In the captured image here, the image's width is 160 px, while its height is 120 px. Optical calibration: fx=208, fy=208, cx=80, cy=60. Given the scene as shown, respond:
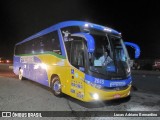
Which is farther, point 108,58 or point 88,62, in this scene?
point 108,58

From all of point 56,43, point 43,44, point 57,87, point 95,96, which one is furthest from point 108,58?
point 43,44

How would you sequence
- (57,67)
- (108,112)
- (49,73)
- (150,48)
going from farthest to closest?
(150,48) < (49,73) < (57,67) < (108,112)

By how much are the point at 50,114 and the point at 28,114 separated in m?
0.68

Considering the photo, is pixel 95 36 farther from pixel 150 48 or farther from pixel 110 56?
pixel 150 48

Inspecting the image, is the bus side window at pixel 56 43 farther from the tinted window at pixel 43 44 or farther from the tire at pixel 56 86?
the tire at pixel 56 86

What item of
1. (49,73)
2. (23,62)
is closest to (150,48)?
(23,62)

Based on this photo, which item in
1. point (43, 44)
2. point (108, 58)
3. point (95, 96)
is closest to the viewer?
point (95, 96)

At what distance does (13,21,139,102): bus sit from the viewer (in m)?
7.22

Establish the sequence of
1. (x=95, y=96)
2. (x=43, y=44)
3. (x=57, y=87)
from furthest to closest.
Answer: (x=43, y=44) < (x=57, y=87) < (x=95, y=96)

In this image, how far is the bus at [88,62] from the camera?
23.7 ft

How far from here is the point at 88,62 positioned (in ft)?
23.7

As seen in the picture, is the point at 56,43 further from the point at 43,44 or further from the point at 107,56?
the point at 107,56

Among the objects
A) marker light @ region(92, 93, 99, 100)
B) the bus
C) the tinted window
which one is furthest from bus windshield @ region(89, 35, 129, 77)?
the tinted window

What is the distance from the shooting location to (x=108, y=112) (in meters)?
6.98
